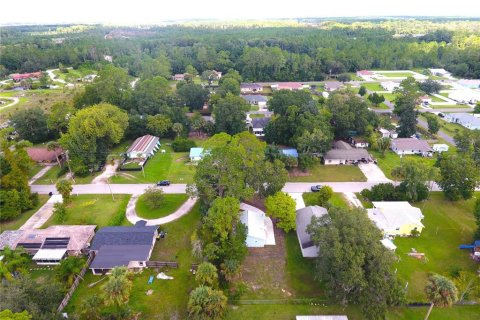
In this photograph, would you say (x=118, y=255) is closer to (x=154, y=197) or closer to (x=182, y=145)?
(x=154, y=197)

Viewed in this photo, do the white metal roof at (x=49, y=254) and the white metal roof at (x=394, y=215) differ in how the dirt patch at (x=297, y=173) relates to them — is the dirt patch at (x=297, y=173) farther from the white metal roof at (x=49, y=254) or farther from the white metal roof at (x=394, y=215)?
the white metal roof at (x=49, y=254)

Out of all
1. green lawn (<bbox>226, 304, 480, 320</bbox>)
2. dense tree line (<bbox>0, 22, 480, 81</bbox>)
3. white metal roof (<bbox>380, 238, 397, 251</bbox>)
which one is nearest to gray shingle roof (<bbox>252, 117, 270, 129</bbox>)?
white metal roof (<bbox>380, 238, 397, 251</bbox>)

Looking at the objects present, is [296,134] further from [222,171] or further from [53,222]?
[53,222]

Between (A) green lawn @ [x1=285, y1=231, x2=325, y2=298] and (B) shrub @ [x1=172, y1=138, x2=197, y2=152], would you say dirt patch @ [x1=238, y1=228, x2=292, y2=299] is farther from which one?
(B) shrub @ [x1=172, y1=138, x2=197, y2=152]

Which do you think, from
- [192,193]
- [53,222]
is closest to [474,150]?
[192,193]

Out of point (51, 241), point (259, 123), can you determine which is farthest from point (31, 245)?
point (259, 123)

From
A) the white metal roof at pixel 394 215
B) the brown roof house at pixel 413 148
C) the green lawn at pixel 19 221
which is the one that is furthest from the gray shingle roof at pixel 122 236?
the brown roof house at pixel 413 148
